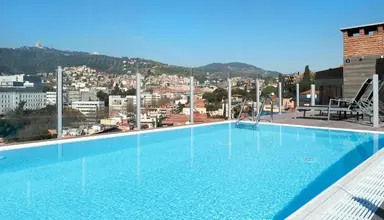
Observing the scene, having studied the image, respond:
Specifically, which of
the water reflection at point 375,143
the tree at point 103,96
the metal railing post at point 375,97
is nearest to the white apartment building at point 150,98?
the tree at point 103,96

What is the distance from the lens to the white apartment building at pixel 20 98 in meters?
5.36

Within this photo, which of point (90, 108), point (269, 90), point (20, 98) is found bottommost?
point (90, 108)

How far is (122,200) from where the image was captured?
304 centimetres

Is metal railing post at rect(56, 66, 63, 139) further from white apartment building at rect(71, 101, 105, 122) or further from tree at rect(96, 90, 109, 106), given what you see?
tree at rect(96, 90, 109, 106)

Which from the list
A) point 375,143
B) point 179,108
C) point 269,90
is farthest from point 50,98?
point 269,90

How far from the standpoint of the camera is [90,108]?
661 centimetres

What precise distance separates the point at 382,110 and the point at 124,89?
7443 millimetres

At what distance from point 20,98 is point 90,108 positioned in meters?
1.39

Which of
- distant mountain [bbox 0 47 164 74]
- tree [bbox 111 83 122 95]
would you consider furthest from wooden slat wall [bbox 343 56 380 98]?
distant mountain [bbox 0 47 164 74]

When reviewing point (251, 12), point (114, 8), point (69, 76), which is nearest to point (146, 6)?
point (114, 8)

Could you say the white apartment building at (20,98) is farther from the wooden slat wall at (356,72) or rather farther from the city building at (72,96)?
the wooden slat wall at (356,72)

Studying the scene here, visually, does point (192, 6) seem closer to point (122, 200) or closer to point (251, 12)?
point (251, 12)

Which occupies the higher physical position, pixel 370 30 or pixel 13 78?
pixel 370 30

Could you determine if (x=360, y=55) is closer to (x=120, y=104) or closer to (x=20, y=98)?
(x=120, y=104)
